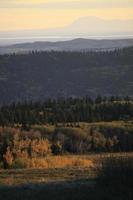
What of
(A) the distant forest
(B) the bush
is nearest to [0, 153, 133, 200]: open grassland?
(B) the bush

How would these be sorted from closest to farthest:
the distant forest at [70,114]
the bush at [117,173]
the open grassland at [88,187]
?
the open grassland at [88,187] → the bush at [117,173] → the distant forest at [70,114]

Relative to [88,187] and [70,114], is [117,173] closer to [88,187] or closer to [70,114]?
[88,187]

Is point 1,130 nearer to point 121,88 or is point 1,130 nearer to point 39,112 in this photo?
point 39,112

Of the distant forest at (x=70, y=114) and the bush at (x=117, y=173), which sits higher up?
the bush at (x=117, y=173)

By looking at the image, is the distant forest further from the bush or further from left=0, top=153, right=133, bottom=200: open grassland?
the bush

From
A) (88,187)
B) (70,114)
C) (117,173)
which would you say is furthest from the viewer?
(70,114)

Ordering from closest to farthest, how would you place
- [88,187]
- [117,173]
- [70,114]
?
[117,173]
[88,187]
[70,114]

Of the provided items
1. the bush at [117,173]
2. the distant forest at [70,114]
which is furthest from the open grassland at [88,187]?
the distant forest at [70,114]

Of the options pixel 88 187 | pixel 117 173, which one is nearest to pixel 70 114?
pixel 88 187

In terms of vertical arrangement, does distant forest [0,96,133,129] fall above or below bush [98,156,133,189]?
below

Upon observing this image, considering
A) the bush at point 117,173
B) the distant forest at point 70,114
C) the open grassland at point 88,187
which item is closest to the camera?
the open grassland at point 88,187

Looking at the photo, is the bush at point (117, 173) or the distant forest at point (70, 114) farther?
the distant forest at point (70, 114)

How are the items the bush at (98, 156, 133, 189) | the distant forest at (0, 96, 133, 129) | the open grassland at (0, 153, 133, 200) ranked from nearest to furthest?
1. the open grassland at (0, 153, 133, 200)
2. the bush at (98, 156, 133, 189)
3. the distant forest at (0, 96, 133, 129)

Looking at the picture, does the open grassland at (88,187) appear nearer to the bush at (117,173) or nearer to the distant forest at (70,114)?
the bush at (117,173)
